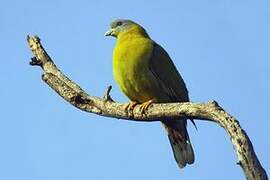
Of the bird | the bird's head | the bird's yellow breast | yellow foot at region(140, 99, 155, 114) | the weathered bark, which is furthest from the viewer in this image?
the bird's head

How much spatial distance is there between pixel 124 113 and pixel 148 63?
1247mm

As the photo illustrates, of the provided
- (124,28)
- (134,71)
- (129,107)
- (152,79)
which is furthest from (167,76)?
(124,28)

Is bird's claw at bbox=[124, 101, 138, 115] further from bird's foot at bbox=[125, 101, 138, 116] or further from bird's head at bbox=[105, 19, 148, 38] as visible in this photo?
bird's head at bbox=[105, 19, 148, 38]

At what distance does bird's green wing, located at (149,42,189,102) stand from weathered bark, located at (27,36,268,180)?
988mm

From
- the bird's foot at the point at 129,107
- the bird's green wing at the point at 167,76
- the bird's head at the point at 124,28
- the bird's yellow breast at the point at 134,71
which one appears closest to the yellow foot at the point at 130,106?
the bird's foot at the point at 129,107

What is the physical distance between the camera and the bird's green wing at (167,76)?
8148 millimetres

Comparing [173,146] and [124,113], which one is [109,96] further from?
[173,146]

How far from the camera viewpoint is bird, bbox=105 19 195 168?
7957 mm

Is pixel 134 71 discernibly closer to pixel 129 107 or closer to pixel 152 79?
pixel 152 79

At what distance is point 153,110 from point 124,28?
2587 millimetres

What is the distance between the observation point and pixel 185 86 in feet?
27.1

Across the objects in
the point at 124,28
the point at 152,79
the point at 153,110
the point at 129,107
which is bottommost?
the point at 153,110

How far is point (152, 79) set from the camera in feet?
26.6

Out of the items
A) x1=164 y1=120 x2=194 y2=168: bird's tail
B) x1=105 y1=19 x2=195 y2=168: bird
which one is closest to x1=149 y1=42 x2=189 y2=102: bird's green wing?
x1=105 y1=19 x2=195 y2=168: bird
